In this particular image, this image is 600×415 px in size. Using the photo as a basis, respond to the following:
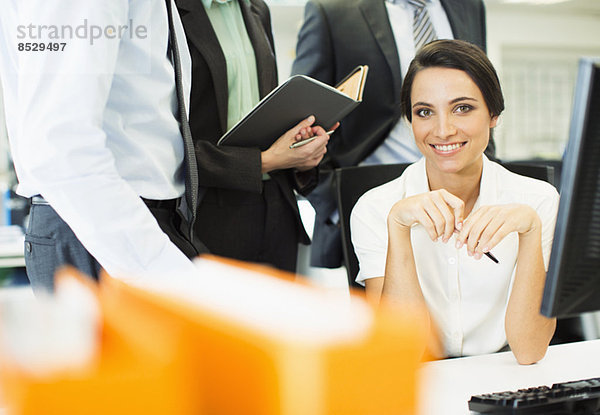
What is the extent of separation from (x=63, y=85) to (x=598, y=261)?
0.75m

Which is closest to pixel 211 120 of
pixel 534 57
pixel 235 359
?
pixel 235 359

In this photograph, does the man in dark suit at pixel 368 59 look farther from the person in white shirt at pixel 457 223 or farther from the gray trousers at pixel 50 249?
the gray trousers at pixel 50 249

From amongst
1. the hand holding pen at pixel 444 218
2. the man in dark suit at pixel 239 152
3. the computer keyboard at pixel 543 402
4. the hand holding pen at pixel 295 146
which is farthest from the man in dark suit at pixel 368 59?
the computer keyboard at pixel 543 402

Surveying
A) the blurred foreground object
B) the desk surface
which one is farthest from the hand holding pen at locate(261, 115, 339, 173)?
the blurred foreground object

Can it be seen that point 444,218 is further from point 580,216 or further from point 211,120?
point 211,120

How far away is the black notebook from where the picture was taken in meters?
1.38

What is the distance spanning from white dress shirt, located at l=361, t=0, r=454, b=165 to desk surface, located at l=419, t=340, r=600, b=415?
0.84m

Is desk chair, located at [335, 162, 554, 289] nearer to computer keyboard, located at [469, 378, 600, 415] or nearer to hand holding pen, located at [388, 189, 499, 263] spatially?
hand holding pen, located at [388, 189, 499, 263]

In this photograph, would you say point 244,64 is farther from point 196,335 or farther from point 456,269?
point 196,335

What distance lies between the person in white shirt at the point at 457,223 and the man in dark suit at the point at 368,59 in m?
0.25

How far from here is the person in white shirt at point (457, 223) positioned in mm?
1185

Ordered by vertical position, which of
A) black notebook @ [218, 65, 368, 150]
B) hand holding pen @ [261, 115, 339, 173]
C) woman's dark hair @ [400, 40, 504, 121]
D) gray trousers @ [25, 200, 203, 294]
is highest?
woman's dark hair @ [400, 40, 504, 121]

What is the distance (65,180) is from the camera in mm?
906

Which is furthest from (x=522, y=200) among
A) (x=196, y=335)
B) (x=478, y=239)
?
(x=196, y=335)
